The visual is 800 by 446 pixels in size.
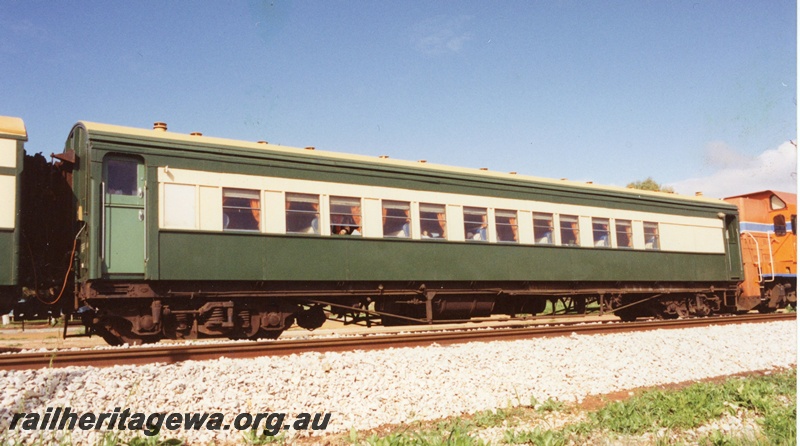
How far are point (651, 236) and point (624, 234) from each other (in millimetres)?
1058

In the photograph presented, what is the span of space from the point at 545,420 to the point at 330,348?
3.36 meters

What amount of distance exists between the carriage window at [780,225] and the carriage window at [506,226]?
1007cm

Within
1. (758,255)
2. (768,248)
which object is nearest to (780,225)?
(768,248)

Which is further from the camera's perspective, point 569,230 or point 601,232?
point 601,232

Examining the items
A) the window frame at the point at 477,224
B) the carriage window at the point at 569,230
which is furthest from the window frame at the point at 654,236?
the window frame at the point at 477,224

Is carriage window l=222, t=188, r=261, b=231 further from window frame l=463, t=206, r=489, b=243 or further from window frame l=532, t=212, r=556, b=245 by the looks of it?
window frame l=532, t=212, r=556, b=245

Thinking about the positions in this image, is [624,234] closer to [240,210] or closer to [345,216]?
[345,216]

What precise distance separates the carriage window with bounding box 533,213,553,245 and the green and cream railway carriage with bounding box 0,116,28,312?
9.22 m

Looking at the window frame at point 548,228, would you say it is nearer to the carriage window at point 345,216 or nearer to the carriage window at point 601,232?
the carriage window at point 601,232

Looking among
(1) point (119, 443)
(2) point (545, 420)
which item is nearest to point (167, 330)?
(1) point (119, 443)

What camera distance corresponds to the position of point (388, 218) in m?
10.7

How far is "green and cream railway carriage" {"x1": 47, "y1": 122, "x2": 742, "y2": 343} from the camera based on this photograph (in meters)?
8.63

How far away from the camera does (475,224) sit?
11.7 metres

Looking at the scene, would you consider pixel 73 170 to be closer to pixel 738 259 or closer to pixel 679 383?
pixel 679 383
